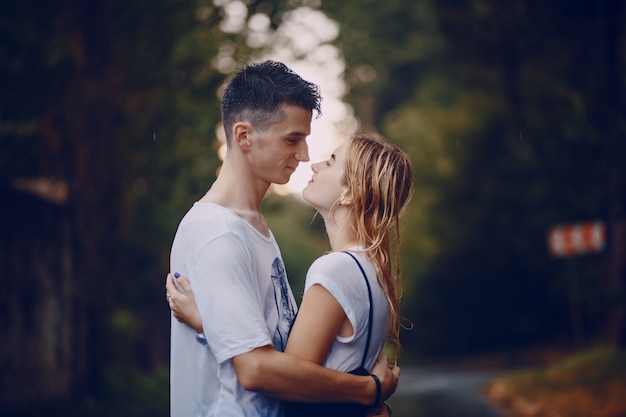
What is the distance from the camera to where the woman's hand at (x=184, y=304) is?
2873 mm

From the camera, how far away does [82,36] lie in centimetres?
1770

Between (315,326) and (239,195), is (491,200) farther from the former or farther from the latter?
(315,326)

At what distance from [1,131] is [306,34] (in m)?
9.12

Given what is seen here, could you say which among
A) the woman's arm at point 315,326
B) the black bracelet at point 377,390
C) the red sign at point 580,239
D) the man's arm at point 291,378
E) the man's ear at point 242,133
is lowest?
the red sign at point 580,239

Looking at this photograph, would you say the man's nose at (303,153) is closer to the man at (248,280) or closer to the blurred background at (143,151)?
the man at (248,280)

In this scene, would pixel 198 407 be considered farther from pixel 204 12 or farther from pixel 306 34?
pixel 306 34

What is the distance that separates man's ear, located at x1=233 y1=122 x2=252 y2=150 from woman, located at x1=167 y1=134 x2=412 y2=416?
34 cm

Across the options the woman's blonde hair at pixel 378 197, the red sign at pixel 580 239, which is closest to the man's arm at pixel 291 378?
the woman's blonde hair at pixel 378 197

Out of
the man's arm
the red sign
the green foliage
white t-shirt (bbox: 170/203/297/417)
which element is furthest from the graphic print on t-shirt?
the green foliage

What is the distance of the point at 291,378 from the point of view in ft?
9.03

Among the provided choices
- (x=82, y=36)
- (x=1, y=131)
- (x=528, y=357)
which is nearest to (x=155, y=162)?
(x=82, y=36)

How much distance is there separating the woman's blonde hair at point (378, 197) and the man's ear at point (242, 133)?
1.22ft

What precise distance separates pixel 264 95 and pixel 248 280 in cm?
68

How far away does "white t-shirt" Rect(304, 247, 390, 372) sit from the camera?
2916 mm
